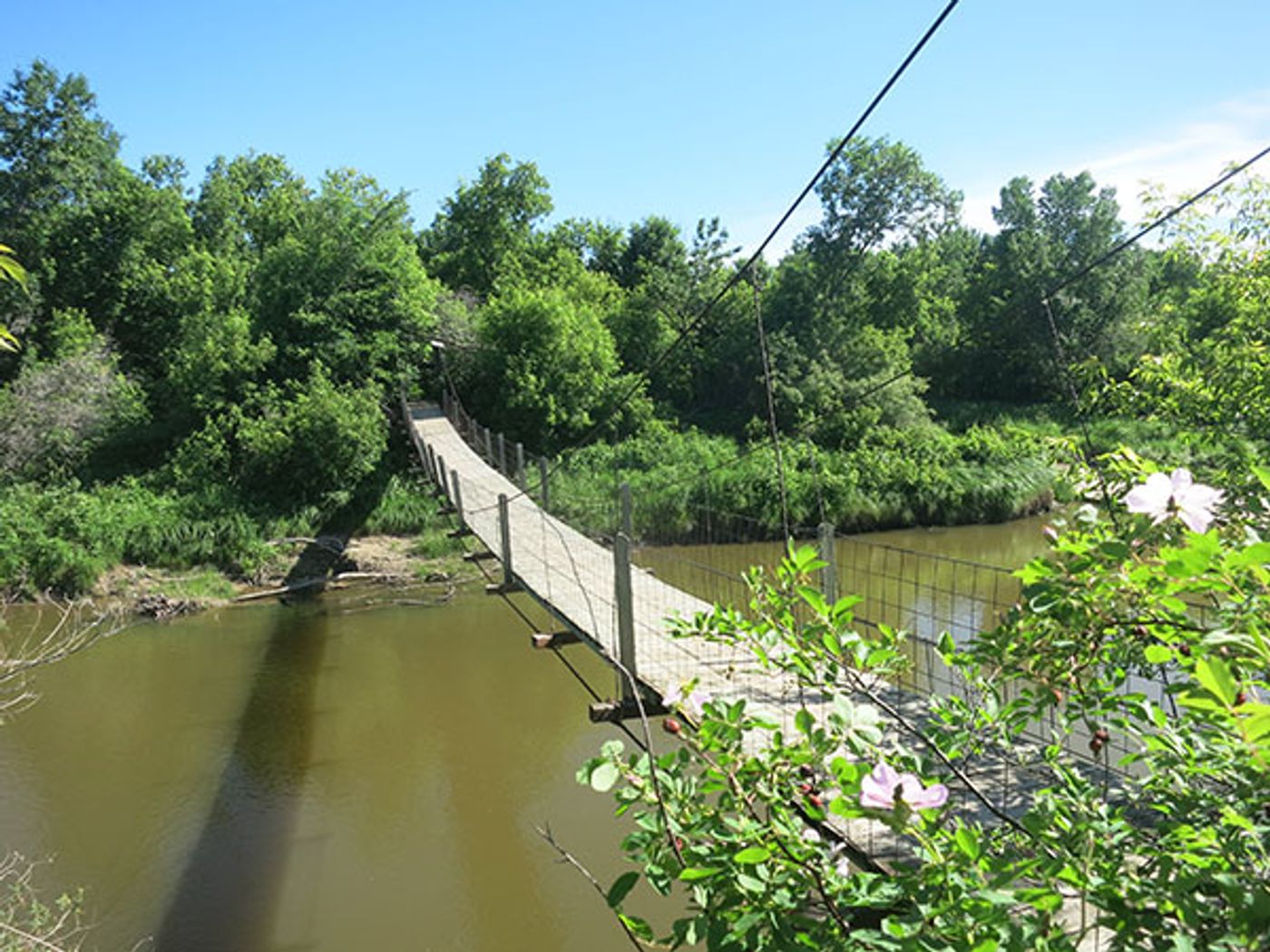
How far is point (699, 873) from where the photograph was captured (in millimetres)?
798

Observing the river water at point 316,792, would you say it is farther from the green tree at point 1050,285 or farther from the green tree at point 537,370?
the green tree at point 1050,285

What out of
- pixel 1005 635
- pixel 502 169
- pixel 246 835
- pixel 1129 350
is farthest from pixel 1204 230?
pixel 502 169

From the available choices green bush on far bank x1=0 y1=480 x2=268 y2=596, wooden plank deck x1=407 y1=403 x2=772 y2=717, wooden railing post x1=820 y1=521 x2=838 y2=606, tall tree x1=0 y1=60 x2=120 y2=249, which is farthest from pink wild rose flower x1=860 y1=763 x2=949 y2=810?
tall tree x1=0 y1=60 x2=120 y2=249

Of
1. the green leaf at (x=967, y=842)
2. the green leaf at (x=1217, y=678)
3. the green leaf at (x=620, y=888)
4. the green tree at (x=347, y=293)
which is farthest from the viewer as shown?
the green tree at (x=347, y=293)

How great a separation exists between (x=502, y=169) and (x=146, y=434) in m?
10.4

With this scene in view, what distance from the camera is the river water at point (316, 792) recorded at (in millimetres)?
3850

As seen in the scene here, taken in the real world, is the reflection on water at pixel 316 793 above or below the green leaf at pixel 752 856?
below

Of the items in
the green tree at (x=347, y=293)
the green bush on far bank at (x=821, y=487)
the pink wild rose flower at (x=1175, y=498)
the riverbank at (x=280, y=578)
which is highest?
the green tree at (x=347, y=293)

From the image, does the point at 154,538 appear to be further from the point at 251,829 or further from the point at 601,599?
the point at 601,599

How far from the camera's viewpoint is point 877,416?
13977mm

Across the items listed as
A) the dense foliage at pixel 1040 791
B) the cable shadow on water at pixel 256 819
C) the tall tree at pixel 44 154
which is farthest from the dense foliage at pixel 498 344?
the dense foliage at pixel 1040 791

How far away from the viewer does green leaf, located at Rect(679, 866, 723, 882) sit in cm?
80

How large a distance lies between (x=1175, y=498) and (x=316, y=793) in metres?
5.19

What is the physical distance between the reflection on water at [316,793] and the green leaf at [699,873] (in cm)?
329
